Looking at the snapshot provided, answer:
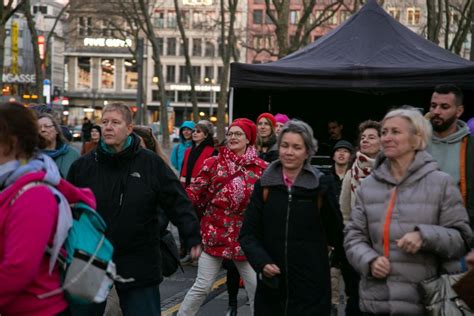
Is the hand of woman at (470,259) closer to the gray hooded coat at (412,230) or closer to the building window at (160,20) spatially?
the gray hooded coat at (412,230)

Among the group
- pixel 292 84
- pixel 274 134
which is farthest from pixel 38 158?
pixel 292 84

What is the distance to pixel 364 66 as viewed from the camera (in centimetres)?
1176

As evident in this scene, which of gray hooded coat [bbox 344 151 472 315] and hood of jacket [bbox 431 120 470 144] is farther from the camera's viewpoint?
hood of jacket [bbox 431 120 470 144]

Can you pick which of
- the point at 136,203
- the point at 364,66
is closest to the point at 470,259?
the point at 136,203

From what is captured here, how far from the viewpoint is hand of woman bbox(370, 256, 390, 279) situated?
4.82 metres

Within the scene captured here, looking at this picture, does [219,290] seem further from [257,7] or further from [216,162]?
[257,7]

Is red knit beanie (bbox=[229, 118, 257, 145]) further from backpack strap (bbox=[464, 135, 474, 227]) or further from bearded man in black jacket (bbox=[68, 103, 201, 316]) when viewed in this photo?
backpack strap (bbox=[464, 135, 474, 227])

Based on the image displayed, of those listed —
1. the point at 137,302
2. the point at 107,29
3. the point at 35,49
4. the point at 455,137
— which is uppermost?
the point at 107,29

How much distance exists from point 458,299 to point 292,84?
732cm

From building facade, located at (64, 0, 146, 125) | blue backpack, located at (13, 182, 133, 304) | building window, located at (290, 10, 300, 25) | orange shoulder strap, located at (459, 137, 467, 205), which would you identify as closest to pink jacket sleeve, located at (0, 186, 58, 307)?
blue backpack, located at (13, 182, 133, 304)

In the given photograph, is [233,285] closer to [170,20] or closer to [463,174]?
[463,174]

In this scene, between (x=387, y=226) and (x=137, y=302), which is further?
(x=137, y=302)

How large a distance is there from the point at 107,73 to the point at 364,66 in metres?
102

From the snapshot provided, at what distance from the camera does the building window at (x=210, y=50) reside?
109 m
